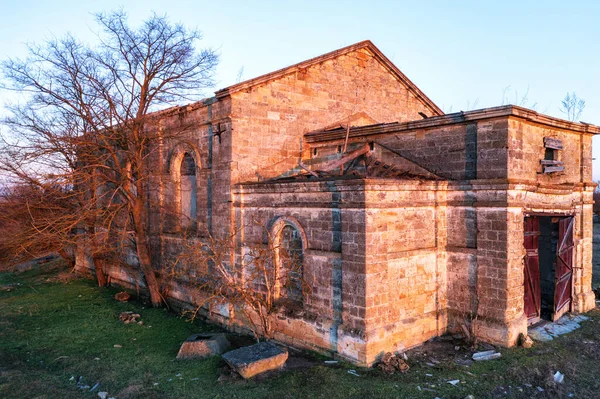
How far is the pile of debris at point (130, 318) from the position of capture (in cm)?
1164

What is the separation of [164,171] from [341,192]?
728 cm

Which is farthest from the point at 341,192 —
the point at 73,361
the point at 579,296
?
the point at 579,296

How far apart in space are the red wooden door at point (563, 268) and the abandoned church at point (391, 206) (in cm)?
5

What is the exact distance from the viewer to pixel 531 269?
10.1 m

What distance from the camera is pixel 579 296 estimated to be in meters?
11.5

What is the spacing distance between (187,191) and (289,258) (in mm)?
4933

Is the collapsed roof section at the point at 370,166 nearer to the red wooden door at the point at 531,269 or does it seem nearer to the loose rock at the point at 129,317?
the red wooden door at the point at 531,269

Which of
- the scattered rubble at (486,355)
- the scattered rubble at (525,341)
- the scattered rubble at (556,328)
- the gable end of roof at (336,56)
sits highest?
the gable end of roof at (336,56)

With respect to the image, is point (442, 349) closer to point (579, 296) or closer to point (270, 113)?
point (579, 296)

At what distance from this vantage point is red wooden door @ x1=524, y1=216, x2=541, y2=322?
9803mm

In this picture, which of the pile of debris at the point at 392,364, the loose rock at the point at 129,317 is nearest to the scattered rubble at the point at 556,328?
the pile of debris at the point at 392,364

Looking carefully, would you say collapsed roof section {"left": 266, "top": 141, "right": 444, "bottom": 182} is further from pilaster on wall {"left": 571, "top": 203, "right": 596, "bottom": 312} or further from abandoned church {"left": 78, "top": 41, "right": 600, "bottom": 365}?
pilaster on wall {"left": 571, "top": 203, "right": 596, "bottom": 312}

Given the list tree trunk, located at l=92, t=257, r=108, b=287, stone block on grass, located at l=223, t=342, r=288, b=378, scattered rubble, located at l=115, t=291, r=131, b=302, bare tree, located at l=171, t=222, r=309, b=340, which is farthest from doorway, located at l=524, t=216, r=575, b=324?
tree trunk, located at l=92, t=257, r=108, b=287

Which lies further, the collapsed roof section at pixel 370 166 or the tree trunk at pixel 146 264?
the tree trunk at pixel 146 264
